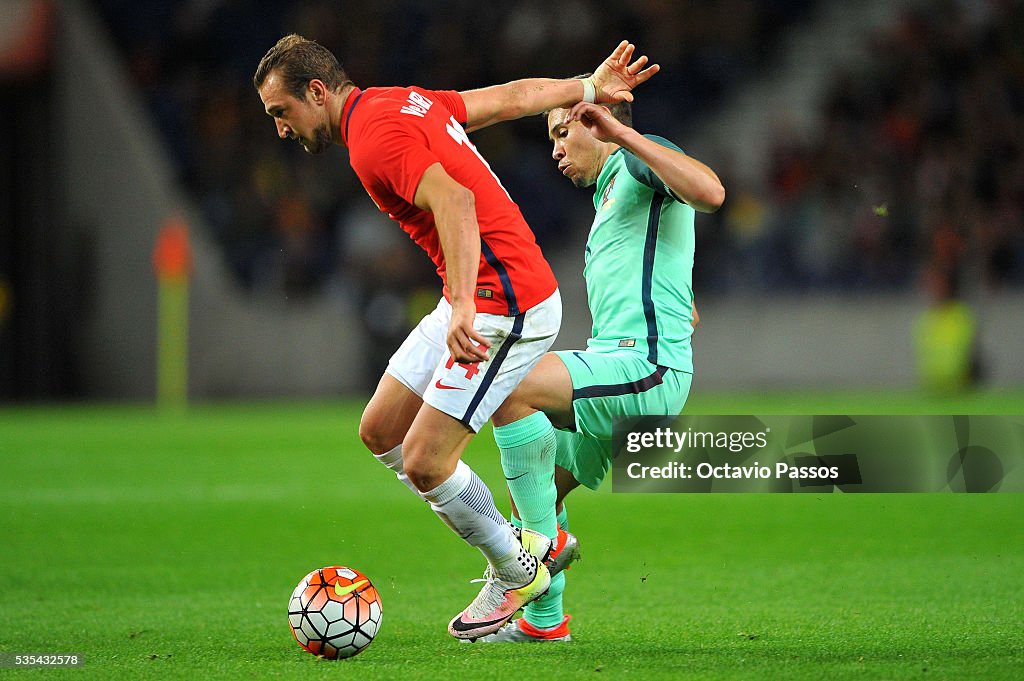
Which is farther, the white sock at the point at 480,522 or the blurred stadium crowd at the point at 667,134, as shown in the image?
the blurred stadium crowd at the point at 667,134

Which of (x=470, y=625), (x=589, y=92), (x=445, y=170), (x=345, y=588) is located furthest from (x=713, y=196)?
(x=345, y=588)

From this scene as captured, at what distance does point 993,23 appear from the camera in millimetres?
19109

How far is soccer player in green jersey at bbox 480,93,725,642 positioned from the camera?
4594mm

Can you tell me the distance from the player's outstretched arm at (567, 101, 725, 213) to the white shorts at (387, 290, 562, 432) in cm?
57

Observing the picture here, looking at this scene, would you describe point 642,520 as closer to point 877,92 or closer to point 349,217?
A: point 349,217

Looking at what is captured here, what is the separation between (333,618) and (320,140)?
63.0 inches

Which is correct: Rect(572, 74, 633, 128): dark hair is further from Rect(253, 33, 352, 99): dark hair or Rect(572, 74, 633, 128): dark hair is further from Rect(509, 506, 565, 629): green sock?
Rect(509, 506, 565, 629): green sock

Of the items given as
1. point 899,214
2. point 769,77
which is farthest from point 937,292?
point 769,77

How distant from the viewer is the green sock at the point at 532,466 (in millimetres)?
4586

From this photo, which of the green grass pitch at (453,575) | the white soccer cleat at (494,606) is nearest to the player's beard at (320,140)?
the white soccer cleat at (494,606)

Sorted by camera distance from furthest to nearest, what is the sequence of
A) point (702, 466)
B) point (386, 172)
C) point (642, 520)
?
point (642, 520) → point (702, 466) → point (386, 172)

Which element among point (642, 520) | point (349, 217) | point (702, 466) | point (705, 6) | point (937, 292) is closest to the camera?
point (702, 466)

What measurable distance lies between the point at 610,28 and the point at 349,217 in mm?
4913

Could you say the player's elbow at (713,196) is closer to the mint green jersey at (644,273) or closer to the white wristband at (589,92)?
the mint green jersey at (644,273)
